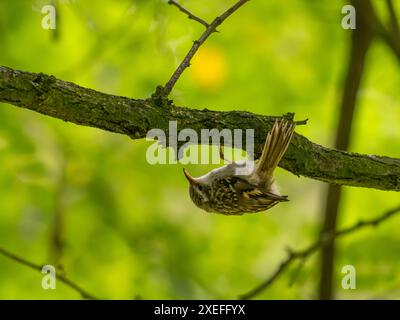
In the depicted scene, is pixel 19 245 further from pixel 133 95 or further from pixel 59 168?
pixel 133 95

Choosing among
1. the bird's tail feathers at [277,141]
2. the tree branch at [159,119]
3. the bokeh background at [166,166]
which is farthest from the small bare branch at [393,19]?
the bird's tail feathers at [277,141]

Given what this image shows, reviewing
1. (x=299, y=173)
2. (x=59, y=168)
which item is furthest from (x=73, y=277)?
(x=299, y=173)

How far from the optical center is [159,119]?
12.1 feet

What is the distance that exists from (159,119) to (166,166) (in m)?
3.66

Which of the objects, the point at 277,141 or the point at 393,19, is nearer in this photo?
the point at 277,141

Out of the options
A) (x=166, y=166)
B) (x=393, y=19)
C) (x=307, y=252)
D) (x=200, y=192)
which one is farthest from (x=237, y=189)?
(x=166, y=166)

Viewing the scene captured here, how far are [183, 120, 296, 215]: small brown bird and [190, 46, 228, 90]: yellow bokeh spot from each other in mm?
1968

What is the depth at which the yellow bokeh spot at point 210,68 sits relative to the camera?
7.39 metres

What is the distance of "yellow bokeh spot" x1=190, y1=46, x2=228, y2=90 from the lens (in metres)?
7.39

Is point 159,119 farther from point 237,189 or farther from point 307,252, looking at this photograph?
point 307,252

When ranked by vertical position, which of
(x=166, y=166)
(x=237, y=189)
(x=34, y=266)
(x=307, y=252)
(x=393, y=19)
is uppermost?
(x=393, y=19)

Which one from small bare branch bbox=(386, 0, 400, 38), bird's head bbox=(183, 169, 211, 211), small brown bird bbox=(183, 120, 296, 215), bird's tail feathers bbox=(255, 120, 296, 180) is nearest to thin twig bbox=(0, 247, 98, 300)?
small brown bird bbox=(183, 120, 296, 215)

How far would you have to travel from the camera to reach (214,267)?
7.17 m

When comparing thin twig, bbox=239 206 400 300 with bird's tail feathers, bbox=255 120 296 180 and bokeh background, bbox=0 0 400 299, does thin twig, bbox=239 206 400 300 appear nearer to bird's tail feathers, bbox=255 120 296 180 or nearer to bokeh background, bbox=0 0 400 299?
bokeh background, bbox=0 0 400 299
